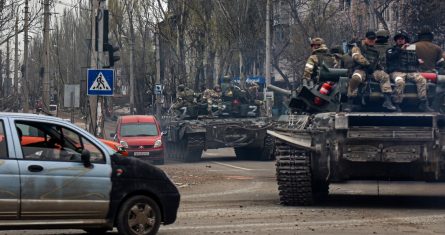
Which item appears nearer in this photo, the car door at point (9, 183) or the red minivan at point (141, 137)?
the car door at point (9, 183)

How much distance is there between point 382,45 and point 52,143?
6.88 metres

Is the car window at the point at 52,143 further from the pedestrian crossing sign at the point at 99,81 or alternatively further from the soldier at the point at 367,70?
the pedestrian crossing sign at the point at 99,81

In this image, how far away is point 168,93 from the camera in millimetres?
54469

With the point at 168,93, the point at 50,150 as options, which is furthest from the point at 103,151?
the point at 168,93

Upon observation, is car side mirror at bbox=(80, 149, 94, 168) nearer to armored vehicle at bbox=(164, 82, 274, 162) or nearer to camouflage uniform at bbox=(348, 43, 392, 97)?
camouflage uniform at bbox=(348, 43, 392, 97)

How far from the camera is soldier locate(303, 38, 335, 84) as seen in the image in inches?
639

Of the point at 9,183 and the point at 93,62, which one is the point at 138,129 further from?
the point at 9,183

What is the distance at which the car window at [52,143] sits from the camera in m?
10.6

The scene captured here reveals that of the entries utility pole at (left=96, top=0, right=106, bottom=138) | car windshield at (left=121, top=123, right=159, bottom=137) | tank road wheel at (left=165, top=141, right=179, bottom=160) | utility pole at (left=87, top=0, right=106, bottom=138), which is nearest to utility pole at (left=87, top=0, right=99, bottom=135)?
utility pole at (left=87, top=0, right=106, bottom=138)

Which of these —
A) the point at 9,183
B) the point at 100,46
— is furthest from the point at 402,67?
the point at 100,46

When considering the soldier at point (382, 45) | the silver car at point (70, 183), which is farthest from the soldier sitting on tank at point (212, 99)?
the silver car at point (70, 183)

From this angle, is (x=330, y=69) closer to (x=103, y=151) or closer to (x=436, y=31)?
(x=103, y=151)

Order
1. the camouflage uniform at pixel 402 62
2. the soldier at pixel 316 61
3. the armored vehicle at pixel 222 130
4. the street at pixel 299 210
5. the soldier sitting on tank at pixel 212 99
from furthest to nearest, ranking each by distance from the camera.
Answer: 1. the soldier sitting on tank at pixel 212 99
2. the armored vehicle at pixel 222 130
3. the soldier at pixel 316 61
4. the camouflage uniform at pixel 402 62
5. the street at pixel 299 210

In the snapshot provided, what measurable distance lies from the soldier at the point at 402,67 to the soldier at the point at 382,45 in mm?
75
